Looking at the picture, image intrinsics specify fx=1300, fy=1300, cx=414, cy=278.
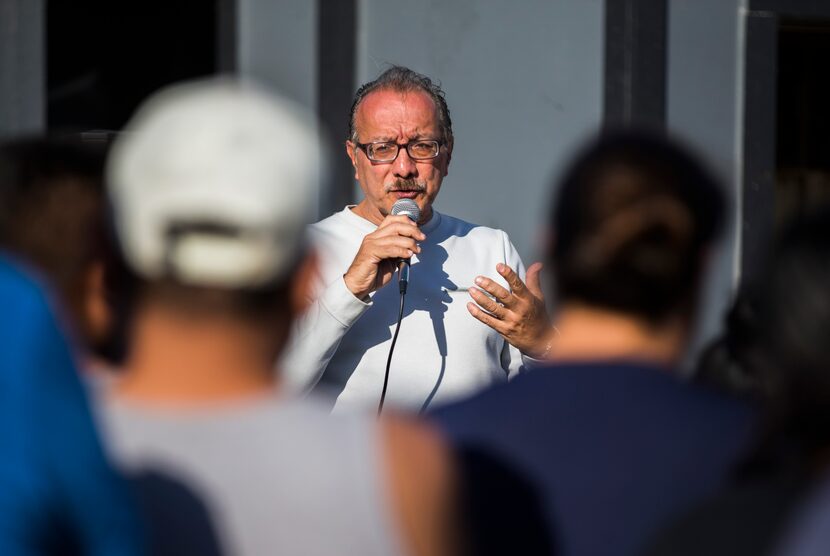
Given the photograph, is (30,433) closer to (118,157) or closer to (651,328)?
(118,157)

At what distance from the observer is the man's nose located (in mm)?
3633

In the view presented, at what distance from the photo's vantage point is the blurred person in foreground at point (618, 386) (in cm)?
153

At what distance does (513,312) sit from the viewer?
3.34 meters

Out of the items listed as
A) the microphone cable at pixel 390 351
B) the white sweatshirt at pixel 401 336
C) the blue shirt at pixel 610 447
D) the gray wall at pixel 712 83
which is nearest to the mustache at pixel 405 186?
the white sweatshirt at pixel 401 336

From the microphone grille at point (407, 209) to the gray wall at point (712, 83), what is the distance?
1.93 m

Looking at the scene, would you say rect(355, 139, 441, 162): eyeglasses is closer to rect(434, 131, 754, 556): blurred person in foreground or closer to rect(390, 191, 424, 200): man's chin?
rect(390, 191, 424, 200): man's chin

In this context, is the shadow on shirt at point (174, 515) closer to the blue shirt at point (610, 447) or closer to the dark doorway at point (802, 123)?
the blue shirt at point (610, 447)

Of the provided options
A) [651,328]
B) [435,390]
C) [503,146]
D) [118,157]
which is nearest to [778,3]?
[503,146]

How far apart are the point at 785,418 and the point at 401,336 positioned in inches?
85.3

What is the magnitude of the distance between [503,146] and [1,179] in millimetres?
3552

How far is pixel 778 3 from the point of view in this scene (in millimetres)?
5266

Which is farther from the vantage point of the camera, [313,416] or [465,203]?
[465,203]

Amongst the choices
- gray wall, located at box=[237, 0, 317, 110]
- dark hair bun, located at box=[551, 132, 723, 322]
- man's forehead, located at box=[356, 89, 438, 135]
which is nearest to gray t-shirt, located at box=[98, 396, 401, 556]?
dark hair bun, located at box=[551, 132, 723, 322]

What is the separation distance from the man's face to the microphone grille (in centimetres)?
8
